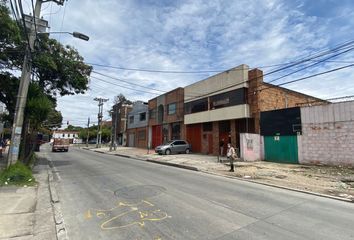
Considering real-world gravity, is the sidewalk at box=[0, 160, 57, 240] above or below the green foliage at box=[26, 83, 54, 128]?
below

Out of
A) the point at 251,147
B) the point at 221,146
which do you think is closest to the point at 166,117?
the point at 221,146

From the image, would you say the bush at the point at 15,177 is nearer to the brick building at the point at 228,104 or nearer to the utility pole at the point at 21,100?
the utility pole at the point at 21,100

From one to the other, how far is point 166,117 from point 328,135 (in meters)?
22.7

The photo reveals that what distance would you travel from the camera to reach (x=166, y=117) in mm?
36969

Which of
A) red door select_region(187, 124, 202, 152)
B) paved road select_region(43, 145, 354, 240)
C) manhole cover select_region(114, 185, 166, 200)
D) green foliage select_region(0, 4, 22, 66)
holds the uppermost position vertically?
green foliage select_region(0, 4, 22, 66)

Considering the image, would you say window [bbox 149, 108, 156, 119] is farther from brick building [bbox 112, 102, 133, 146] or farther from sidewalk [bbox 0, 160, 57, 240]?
sidewalk [bbox 0, 160, 57, 240]

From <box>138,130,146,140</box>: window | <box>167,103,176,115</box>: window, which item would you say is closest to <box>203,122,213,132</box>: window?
<box>167,103,176,115</box>: window

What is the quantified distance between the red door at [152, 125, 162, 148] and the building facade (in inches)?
94.3

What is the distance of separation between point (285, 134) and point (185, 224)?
17.3 meters

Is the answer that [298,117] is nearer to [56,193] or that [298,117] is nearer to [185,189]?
[185,189]

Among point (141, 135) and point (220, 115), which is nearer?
point (220, 115)

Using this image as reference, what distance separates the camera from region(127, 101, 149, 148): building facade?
43.9 meters

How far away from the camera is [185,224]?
570cm

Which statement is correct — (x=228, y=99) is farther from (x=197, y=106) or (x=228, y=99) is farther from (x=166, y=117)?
(x=166, y=117)
